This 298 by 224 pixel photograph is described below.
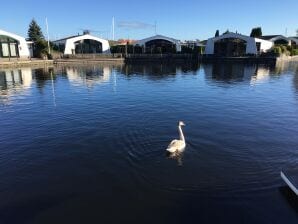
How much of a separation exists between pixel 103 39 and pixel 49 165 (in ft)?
316

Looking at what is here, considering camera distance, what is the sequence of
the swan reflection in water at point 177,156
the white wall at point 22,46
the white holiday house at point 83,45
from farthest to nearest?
the white holiday house at point 83,45
the white wall at point 22,46
the swan reflection in water at point 177,156

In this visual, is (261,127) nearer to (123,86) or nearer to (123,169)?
(123,169)

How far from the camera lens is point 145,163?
46.4ft

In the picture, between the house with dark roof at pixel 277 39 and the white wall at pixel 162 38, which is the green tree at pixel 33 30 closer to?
the white wall at pixel 162 38

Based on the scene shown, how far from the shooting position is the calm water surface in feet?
34.8

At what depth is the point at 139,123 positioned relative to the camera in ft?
68.3

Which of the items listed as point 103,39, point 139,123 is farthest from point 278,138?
point 103,39

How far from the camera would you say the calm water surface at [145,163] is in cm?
1059

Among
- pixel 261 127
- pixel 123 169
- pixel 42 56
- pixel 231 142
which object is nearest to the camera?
pixel 123 169

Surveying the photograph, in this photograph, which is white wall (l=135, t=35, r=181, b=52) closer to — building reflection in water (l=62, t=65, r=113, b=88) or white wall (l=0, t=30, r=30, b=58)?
white wall (l=0, t=30, r=30, b=58)

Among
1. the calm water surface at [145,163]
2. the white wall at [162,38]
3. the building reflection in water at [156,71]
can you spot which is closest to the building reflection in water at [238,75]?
the building reflection in water at [156,71]

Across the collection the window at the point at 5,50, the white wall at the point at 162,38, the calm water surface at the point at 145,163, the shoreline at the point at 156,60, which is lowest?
the calm water surface at the point at 145,163

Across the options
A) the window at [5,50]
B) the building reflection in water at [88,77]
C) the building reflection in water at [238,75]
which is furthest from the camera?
the window at [5,50]

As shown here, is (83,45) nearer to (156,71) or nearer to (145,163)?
(156,71)
